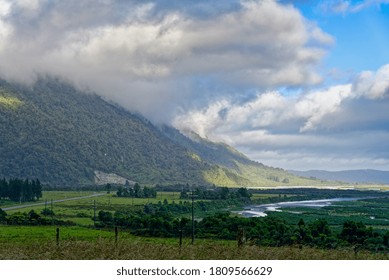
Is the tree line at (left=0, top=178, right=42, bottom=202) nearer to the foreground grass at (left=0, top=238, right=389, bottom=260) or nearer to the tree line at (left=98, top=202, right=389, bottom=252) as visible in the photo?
the tree line at (left=98, top=202, right=389, bottom=252)

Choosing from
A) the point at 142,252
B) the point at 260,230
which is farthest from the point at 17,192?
the point at 142,252

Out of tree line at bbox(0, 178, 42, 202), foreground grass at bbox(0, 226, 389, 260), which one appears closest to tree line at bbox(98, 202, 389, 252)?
foreground grass at bbox(0, 226, 389, 260)

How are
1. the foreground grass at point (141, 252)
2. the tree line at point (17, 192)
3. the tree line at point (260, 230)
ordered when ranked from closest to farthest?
1. the foreground grass at point (141, 252)
2. the tree line at point (260, 230)
3. the tree line at point (17, 192)

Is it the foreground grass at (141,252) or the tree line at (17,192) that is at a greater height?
the tree line at (17,192)

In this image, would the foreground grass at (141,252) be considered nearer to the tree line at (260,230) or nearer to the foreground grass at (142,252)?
the foreground grass at (142,252)

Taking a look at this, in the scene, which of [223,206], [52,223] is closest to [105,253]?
[52,223]

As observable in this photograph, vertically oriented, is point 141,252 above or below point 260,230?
above

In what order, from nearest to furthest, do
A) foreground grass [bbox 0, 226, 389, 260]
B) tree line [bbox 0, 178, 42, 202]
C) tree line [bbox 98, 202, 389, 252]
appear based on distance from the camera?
foreground grass [bbox 0, 226, 389, 260], tree line [bbox 98, 202, 389, 252], tree line [bbox 0, 178, 42, 202]

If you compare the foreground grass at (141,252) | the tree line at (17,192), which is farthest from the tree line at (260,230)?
the tree line at (17,192)

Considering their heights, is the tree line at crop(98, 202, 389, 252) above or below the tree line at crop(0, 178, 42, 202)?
below

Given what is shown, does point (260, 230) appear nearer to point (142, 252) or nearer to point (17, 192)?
point (142, 252)

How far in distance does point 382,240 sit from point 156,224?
1396 inches

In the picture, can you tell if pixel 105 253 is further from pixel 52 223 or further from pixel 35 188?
pixel 35 188

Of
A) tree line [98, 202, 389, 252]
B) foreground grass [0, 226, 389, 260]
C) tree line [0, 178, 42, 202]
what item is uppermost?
tree line [0, 178, 42, 202]
